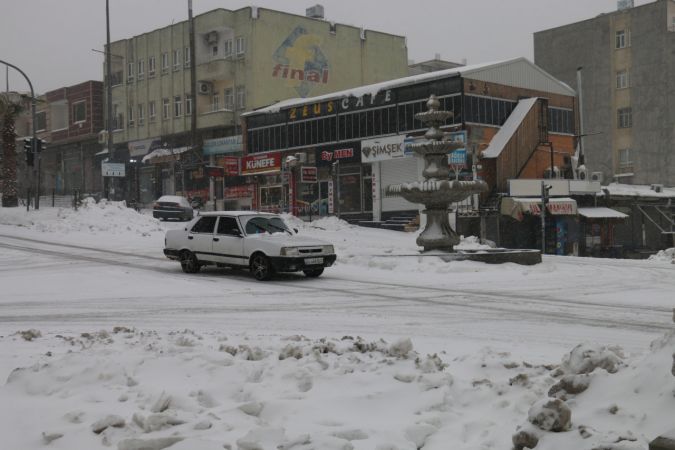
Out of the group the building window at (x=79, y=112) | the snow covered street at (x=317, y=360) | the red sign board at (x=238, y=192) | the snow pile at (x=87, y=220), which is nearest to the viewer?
the snow covered street at (x=317, y=360)

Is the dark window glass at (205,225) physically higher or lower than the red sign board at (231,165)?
lower

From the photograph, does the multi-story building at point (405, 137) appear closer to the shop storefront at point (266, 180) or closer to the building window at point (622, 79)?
the shop storefront at point (266, 180)

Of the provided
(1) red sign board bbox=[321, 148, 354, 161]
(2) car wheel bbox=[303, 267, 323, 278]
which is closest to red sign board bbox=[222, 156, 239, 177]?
(1) red sign board bbox=[321, 148, 354, 161]

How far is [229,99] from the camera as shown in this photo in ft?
159

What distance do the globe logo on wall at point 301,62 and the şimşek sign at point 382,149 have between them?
1279 cm

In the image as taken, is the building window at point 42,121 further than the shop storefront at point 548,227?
Yes

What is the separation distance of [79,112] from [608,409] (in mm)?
63365

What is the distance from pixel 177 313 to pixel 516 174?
2862cm

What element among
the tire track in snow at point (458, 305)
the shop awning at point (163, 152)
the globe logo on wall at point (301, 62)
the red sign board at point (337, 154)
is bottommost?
the tire track in snow at point (458, 305)

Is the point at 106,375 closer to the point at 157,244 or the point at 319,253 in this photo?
the point at 319,253

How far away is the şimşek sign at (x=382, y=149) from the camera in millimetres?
36750

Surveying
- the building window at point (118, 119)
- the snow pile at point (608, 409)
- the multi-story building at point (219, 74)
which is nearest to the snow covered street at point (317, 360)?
the snow pile at point (608, 409)

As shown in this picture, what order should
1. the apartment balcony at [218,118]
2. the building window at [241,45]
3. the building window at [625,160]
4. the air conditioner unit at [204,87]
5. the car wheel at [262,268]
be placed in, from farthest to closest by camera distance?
the air conditioner unit at [204,87] < the building window at [625,160] < the apartment balcony at [218,118] < the building window at [241,45] < the car wheel at [262,268]

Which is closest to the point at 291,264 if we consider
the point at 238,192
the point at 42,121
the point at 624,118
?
the point at 238,192
